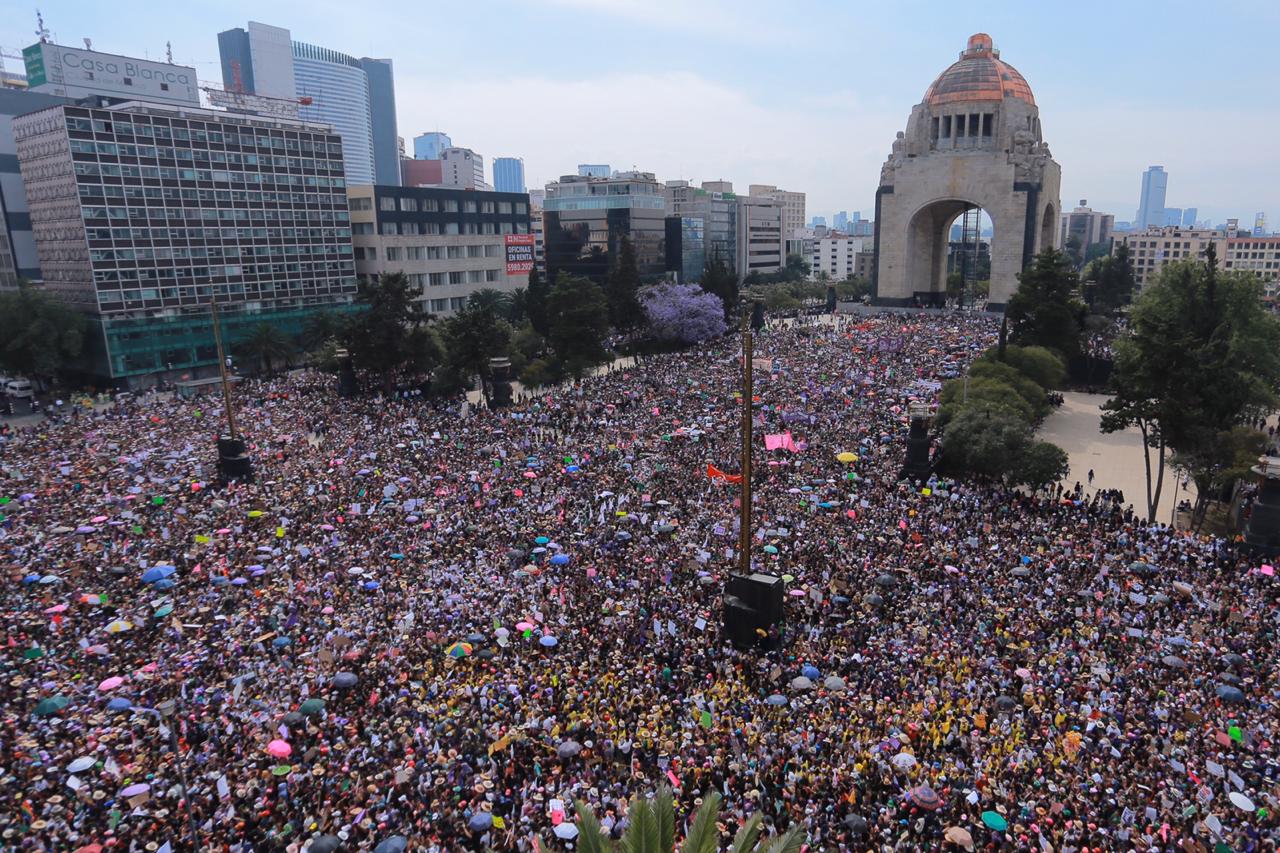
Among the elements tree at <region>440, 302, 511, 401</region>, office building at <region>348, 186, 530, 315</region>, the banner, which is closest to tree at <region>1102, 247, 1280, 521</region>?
tree at <region>440, 302, 511, 401</region>

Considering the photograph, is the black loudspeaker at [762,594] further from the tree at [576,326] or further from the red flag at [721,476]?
the tree at [576,326]

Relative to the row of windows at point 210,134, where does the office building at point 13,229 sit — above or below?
below

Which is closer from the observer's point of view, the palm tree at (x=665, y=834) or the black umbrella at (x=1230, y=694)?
the palm tree at (x=665, y=834)

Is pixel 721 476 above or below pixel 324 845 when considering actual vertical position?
above

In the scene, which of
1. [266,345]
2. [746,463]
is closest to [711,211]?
[266,345]

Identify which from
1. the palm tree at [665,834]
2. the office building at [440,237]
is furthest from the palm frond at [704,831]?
the office building at [440,237]

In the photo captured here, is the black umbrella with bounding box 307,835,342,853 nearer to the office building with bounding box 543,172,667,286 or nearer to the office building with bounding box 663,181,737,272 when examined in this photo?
the office building with bounding box 543,172,667,286

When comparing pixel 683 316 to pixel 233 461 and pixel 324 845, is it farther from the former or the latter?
pixel 324 845
